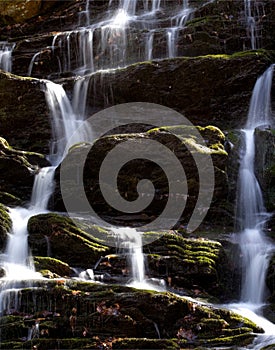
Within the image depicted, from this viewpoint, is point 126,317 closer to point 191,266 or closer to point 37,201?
point 191,266

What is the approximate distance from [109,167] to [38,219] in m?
2.11

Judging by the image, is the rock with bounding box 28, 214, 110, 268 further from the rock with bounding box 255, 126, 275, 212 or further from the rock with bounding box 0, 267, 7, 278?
the rock with bounding box 255, 126, 275, 212

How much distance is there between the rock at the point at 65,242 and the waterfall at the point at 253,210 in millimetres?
2474

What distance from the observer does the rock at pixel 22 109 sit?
14.1m

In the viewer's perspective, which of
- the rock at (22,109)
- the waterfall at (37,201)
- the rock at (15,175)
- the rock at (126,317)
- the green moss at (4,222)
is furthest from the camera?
the rock at (22,109)

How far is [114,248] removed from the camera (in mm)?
9273

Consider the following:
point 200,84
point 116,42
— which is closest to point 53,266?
point 200,84

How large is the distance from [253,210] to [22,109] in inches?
262

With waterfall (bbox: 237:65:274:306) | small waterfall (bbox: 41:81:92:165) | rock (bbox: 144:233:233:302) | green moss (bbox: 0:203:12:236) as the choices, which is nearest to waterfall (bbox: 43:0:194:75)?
small waterfall (bbox: 41:81:92:165)

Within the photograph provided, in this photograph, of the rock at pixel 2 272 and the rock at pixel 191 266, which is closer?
the rock at pixel 2 272

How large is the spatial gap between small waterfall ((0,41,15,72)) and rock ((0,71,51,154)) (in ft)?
11.4

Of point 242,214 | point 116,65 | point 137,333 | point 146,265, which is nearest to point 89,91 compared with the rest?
point 116,65

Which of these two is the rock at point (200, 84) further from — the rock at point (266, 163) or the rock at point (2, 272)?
the rock at point (2, 272)

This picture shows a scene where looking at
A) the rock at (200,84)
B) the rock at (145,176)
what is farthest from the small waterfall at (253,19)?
the rock at (145,176)
